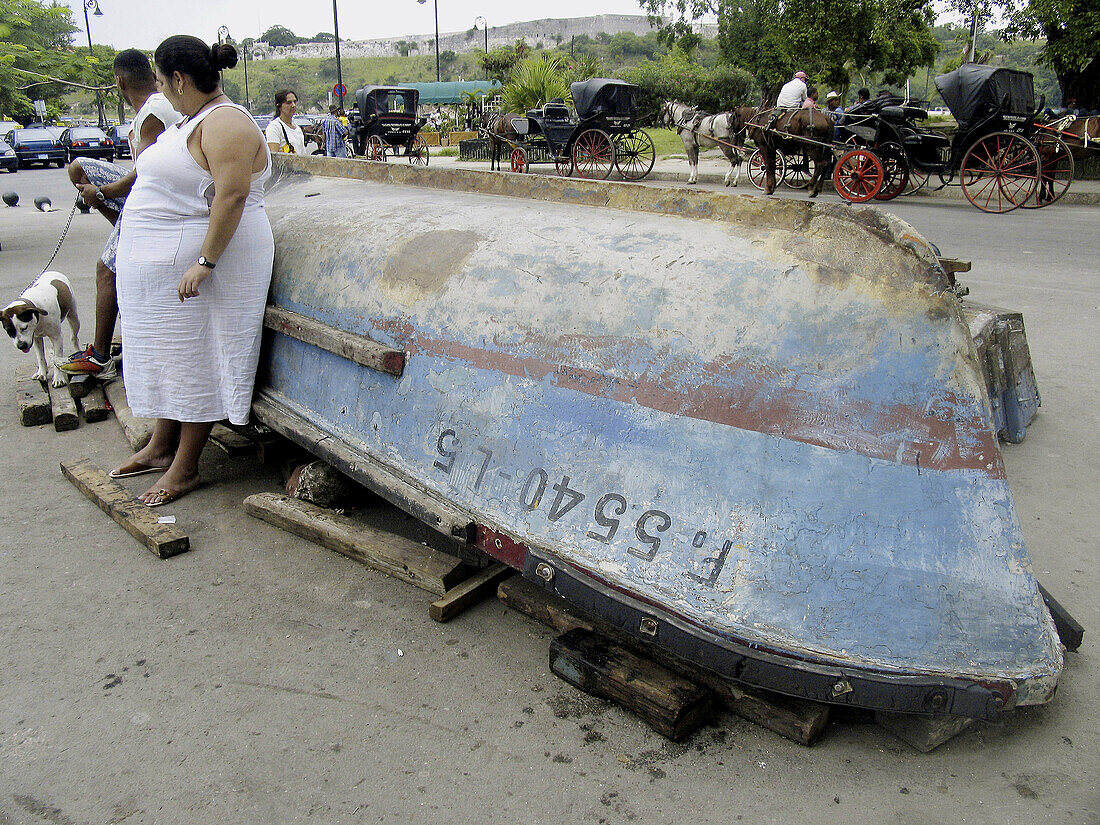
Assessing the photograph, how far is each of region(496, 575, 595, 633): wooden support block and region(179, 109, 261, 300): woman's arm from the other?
1.72 meters

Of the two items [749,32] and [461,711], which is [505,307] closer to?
[461,711]

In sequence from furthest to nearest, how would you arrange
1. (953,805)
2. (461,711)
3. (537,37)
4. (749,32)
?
(537,37) → (749,32) → (461,711) → (953,805)

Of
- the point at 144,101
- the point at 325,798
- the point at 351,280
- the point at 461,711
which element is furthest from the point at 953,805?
the point at 144,101

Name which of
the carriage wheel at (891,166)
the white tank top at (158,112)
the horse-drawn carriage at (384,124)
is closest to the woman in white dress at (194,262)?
the white tank top at (158,112)

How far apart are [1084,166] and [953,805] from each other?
16768 mm

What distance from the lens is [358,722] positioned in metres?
2.16

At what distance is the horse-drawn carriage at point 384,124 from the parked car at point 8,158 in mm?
12960

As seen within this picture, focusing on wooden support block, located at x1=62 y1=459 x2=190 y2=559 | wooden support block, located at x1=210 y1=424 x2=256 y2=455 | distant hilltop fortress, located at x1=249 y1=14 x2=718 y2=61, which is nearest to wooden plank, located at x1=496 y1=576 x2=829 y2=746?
wooden support block, located at x1=62 y1=459 x2=190 y2=559

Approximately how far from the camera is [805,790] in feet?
6.22

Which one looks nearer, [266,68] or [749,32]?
[749,32]

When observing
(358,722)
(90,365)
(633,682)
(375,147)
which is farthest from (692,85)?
(358,722)

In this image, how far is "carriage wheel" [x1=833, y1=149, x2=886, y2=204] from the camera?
1181cm

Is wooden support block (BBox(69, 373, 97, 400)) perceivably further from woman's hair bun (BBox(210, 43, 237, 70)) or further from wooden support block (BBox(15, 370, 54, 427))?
woman's hair bun (BBox(210, 43, 237, 70))

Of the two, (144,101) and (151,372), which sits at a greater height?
(144,101)
